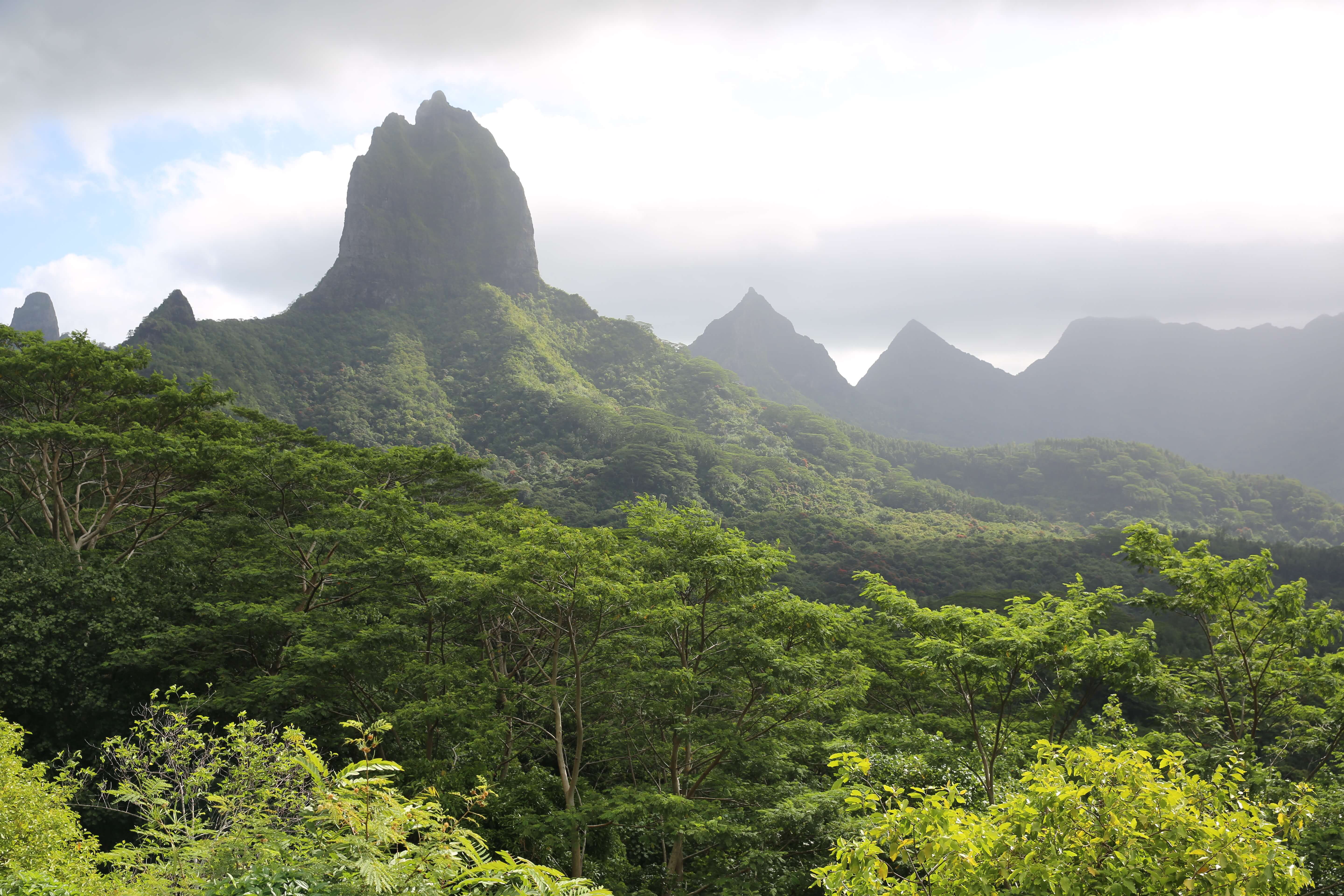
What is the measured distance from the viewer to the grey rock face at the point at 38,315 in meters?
79.9

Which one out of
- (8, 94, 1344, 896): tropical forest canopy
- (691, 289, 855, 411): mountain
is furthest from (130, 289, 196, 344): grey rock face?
(691, 289, 855, 411): mountain

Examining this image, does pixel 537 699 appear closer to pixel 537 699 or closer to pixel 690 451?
pixel 537 699

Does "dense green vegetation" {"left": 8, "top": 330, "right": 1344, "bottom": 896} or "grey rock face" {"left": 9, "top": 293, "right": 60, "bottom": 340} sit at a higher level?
"grey rock face" {"left": 9, "top": 293, "right": 60, "bottom": 340}

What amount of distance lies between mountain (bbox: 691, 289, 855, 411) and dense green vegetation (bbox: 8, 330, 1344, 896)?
145 meters

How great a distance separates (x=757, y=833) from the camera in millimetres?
10203

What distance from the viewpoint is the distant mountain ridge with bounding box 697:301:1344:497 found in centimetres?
14338

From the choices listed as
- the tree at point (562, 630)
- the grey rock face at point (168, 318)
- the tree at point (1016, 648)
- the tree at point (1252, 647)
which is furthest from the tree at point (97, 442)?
the grey rock face at point (168, 318)

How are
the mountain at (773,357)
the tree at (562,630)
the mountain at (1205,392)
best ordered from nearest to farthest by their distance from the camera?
the tree at (562,630) → the mountain at (1205,392) → the mountain at (773,357)

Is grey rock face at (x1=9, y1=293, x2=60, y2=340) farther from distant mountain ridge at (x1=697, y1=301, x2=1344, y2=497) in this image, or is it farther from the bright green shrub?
distant mountain ridge at (x1=697, y1=301, x2=1344, y2=497)

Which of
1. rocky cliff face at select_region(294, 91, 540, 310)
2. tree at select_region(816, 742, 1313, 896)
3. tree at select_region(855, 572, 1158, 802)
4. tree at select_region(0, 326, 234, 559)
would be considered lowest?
tree at select_region(855, 572, 1158, 802)

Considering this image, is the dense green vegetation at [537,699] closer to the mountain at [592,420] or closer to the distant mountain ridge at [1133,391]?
the mountain at [592,420]

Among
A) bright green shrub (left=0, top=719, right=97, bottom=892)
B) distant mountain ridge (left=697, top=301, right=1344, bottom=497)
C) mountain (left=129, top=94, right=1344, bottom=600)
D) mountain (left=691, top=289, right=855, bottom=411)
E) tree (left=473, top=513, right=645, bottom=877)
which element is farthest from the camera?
mountain (left=691, top=289, right=855, bottom=411)

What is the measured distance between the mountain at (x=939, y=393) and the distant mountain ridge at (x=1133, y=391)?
0.29 meters

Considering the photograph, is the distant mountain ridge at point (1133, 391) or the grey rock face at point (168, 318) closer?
the grey rock face at point (168, 318)
